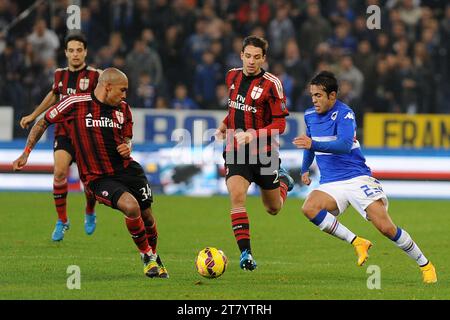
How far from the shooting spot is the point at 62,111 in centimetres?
1088

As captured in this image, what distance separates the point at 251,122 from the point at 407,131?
10.3 meters

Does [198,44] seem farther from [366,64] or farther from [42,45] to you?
[366,64]

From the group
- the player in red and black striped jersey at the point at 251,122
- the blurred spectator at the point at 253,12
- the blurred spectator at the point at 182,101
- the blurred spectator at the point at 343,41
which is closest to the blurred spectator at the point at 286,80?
the blurred spectator at the point at 343,41

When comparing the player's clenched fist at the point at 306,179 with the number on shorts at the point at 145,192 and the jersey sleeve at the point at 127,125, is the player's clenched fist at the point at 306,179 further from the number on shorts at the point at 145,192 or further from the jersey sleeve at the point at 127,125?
the jersey sleeve at the point at 127,125

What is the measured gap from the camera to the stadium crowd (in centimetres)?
2148

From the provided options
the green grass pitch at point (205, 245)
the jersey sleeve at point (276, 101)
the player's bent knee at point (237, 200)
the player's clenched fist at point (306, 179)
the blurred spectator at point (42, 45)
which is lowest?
the green grass pitch at point (205, 245)

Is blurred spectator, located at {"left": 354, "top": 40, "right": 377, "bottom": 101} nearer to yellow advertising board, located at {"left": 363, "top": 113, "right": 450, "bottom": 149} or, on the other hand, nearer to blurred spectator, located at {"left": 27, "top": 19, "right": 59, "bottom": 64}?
yellow advertising board, located at {"left": 363, "top": 113, "right": 450, "bottom": 149}

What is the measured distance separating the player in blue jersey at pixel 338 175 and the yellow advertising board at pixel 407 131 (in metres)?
10.2

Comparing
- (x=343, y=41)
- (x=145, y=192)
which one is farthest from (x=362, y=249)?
(x=343, y=41)

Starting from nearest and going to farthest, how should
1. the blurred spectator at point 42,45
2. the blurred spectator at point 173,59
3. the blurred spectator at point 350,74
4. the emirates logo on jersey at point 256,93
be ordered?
the emirates logo on jersey at point 256,93, the blurred spectator at point 42,45, the blurred spectator at point 350,74, the blurred spectator at point 173,59

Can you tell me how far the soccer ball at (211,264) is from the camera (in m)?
10.2

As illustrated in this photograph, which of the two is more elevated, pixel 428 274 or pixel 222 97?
pixel 222 97

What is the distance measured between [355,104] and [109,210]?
19.7ft

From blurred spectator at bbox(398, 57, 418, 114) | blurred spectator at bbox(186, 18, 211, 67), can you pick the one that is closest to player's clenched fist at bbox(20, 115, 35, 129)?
blurred spectator at bbox(186, 18, 211, 67)
